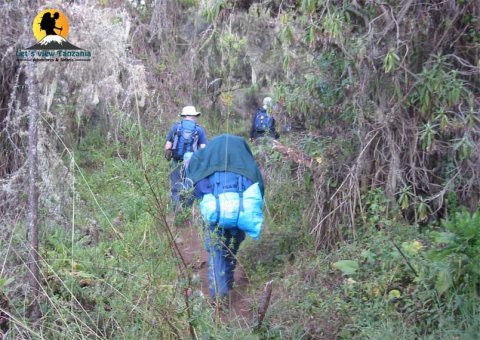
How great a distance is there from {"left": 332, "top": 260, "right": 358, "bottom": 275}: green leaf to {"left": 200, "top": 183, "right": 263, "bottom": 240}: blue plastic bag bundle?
2.28 feet

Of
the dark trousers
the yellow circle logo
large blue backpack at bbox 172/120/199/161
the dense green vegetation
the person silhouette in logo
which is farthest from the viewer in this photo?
large blue backpack at bbox 172/120/199/161

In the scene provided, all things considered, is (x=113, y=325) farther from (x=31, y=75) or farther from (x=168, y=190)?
(x=31, y=75)

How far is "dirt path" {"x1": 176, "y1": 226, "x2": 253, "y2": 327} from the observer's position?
430cm

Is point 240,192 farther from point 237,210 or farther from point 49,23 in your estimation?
point 49,23

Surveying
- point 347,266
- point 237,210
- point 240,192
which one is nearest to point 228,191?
point 240,192

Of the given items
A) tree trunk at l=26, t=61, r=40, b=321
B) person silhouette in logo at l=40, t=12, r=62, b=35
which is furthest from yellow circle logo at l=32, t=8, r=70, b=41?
tree trunk at l=26, t=61, r=40, b=321

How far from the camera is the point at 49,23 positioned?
18.1 feet

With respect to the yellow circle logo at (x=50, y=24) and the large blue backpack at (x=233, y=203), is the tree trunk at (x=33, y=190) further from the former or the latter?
the large blue backpack at (x=233, y=203)

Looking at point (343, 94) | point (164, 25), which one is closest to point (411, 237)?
point (343, 94)

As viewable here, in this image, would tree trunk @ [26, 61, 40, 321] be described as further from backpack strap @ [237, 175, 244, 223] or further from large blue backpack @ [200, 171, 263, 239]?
backpack strap @ [237, 175, 244, 223]

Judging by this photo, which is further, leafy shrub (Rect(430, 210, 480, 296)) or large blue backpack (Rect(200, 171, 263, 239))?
large blue backpack (Rect(200, 171, 263, 239))

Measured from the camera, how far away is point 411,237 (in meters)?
5.27

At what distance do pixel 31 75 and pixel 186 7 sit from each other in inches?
297

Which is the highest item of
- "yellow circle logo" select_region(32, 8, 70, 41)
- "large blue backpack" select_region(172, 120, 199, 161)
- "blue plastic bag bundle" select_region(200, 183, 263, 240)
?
"yellow circle logo" select_region(32, 8, 70, 41)
